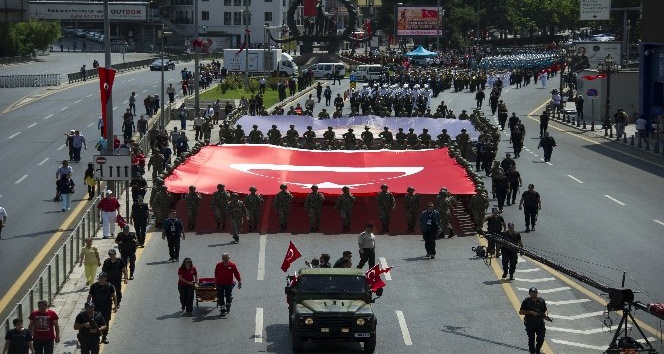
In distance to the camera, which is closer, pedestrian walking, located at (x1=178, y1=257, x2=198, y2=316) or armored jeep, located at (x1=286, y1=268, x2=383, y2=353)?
armored jeep, located at (x1=286, y1=268, x2=383, y2=353)

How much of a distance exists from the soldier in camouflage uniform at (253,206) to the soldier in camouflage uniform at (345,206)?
219 cm

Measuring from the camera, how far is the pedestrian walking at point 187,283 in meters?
27.8

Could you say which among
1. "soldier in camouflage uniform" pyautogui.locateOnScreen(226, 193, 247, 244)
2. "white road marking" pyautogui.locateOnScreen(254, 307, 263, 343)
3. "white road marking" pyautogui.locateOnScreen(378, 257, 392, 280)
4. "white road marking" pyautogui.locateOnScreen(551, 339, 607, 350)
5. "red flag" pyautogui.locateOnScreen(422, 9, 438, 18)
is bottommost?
"white road marking" pyautogui.locateOnScreen(551, 339, 607, 350)

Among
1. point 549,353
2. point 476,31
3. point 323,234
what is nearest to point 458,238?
point 323,234

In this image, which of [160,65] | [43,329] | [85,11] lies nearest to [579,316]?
[43,329]

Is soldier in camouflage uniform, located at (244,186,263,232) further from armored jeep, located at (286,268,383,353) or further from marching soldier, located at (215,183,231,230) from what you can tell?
armored jeep, located at (286,268,383,353)

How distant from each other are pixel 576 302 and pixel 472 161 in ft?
81.1

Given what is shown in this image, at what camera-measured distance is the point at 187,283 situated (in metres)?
27.7

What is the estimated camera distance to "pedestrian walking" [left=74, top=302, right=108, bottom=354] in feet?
77.3

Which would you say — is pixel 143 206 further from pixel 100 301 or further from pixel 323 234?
pixel 100 301

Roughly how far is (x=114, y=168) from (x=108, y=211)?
46.3 inches

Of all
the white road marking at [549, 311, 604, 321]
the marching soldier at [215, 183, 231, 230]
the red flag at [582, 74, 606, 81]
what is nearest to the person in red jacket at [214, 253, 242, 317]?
the white road marking at [549, 311, 604, 321]

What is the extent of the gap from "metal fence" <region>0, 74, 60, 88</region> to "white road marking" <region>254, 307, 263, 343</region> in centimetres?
7797

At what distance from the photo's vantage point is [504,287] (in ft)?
102
